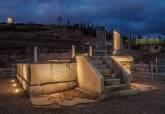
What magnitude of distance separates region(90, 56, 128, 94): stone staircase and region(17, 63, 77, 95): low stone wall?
1.31 metres

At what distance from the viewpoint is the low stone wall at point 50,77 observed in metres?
11.7

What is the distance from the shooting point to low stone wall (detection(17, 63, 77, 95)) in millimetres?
11734

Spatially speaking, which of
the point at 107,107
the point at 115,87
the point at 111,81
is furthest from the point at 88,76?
the point at 107,107

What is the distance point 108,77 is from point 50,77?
9.19 feet

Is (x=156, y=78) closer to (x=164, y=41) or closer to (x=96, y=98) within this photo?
(x=96, y=98)

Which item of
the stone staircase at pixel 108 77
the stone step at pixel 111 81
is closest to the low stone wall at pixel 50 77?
the stone staircase at pixel 108 77

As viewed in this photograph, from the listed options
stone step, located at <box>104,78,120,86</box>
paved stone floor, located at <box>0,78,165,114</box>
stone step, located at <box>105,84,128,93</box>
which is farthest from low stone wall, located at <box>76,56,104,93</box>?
paved stone floor, located at <box>0,78,165,114</box>

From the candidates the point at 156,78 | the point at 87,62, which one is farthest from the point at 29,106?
the point at 156,78

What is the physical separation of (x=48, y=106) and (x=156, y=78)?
33.9 feet

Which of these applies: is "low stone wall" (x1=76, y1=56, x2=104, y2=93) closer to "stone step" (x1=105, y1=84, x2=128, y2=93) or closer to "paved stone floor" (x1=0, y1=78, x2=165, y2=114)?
"stone step" (x1=105, y1=84, x2=128, y2=93)

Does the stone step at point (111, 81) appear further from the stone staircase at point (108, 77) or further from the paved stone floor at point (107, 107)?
the paved stone floor at point (107, 107)

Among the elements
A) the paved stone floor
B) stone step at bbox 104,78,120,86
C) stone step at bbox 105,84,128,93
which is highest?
stone step at bbox 104,78,120,86

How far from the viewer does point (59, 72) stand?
1266 cm

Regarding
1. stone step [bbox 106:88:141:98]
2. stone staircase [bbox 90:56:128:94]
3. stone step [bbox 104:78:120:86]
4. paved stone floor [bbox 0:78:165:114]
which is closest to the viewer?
paved stone floor [bbox 0:78:165:114]
